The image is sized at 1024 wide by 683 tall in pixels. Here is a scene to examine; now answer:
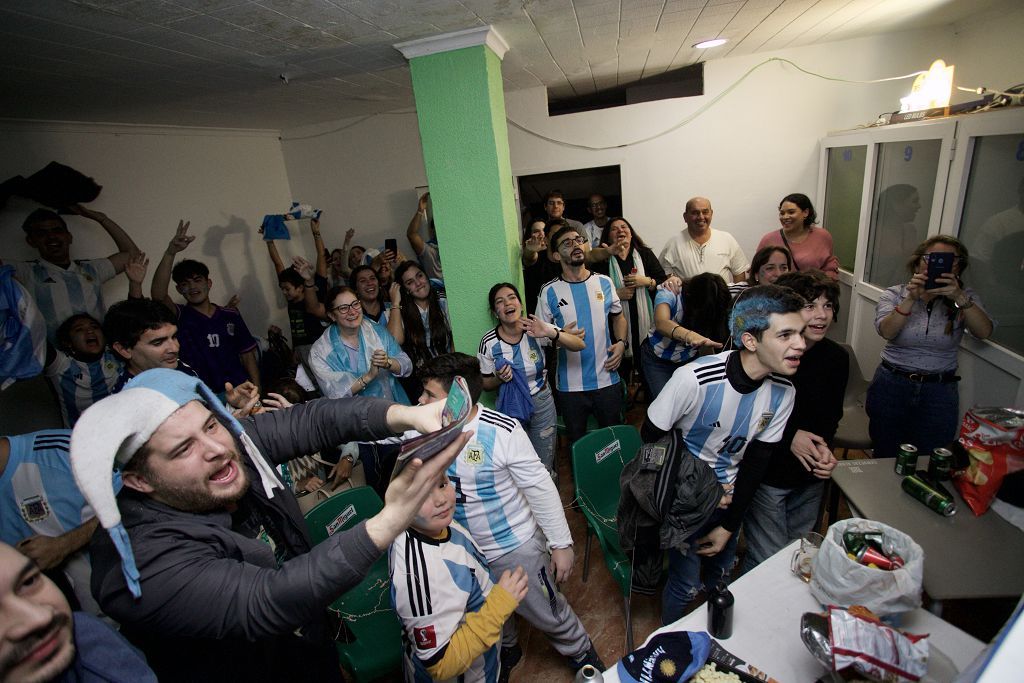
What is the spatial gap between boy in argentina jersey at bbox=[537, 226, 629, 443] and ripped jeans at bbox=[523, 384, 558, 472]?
0.16 metres

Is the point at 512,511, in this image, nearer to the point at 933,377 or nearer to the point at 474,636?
the point at 474,636

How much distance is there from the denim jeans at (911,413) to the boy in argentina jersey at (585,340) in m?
1.53

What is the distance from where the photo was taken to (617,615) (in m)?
2.55

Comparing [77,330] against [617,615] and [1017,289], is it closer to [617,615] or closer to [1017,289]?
[617,615]

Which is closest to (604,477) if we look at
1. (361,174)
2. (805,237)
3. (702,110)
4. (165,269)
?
(805,237)

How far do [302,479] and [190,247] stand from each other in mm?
3586

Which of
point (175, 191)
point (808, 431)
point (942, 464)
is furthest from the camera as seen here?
point (175, 191)

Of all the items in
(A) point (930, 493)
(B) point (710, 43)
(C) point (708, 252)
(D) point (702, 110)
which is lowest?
(A) point (930, 493)

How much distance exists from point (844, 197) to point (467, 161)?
3883 millimetres

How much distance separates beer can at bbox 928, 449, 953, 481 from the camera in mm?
2068

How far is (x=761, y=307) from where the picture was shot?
6.26 feet

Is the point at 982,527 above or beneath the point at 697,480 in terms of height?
beneath

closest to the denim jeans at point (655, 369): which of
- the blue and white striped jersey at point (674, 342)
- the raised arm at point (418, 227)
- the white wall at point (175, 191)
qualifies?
the blue and white striped jersey at point (674, 342)

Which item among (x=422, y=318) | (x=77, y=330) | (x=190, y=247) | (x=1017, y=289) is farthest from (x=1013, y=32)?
(x=190, y=247)
